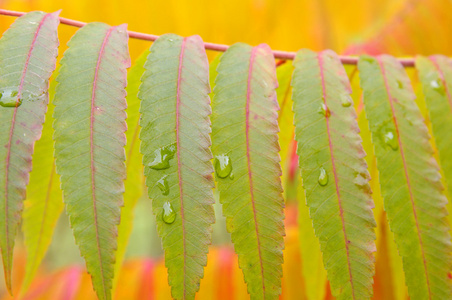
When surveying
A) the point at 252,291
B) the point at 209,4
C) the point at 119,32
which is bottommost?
the point at 252,291

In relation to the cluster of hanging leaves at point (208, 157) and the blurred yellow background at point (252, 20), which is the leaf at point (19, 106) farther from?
the blurred yellow background at point (252, 20)

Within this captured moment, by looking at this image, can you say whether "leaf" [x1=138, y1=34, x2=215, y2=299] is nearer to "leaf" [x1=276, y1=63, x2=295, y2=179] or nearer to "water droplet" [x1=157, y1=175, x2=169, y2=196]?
"water droplet" [x1=157, y1=175, x2=169, y2=196]

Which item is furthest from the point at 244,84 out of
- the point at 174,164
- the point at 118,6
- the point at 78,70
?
Result: the point at 118,6

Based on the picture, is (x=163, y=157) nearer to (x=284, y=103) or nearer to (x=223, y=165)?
(x=223, y=165)

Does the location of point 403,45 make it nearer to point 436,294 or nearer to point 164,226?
point 436,294

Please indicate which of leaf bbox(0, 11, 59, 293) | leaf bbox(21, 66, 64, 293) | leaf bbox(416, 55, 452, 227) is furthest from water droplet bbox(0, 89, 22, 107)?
leaf bbox(416, 55, 452, 227)

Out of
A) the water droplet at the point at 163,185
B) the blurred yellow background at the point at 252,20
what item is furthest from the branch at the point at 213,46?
the blurred yellow background at the point at 252,20

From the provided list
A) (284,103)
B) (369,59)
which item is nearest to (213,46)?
(284,103)
